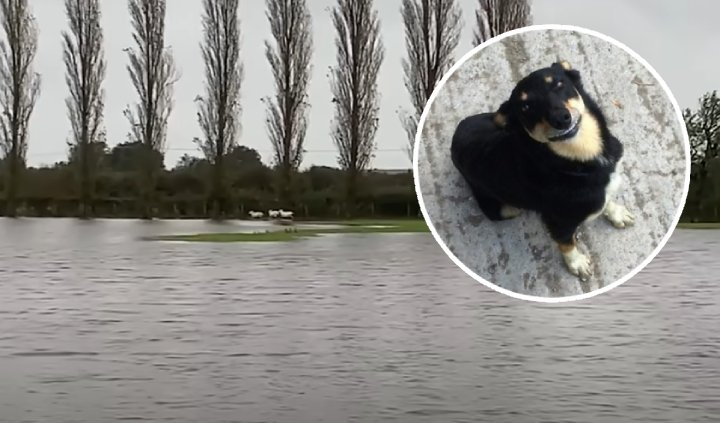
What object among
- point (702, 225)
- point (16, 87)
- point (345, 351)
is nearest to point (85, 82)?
point (16, 87)

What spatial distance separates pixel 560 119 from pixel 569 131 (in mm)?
41

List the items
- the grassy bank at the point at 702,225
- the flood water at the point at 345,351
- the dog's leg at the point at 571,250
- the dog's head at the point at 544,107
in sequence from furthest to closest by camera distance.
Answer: the grassy bank at the point at 702,225 < the flood water at the point at 345,351 < the dog's leg at the point at 571,250 < the dog's head at the point at 544,107

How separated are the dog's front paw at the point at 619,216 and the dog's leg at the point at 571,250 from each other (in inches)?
4.1

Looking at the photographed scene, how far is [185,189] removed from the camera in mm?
39219

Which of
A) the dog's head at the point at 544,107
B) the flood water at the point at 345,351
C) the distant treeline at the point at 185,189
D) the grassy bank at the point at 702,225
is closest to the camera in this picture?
the dog's head at the point at 544,107

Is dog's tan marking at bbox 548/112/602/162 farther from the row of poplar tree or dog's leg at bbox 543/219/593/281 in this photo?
the row of poplar tree

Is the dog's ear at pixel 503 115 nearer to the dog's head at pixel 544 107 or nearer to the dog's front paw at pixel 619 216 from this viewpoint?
the dog's head at pixel 544 107

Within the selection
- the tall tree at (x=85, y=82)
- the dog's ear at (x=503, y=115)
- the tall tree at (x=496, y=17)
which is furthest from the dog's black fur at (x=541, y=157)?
the tall tree at (x=85, y=82)

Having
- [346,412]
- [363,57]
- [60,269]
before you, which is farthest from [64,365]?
[363,57]

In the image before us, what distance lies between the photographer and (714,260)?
52.7 feet

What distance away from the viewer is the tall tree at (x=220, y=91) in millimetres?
36562

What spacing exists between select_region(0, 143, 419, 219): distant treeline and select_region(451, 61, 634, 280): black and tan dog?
29739 millimetres

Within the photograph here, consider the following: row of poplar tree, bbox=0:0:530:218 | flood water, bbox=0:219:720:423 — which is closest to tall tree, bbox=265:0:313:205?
row of poplar tree, bbox=0:0:530:218

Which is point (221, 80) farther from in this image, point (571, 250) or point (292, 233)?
point (571, 250)
